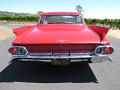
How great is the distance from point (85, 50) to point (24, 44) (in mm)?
1365

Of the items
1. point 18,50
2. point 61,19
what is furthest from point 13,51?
point 61,19

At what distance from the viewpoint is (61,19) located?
326 inches

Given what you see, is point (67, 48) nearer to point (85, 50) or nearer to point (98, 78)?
point (85, 50)

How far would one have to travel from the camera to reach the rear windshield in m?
8.23

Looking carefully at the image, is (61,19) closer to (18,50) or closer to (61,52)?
(61,52)

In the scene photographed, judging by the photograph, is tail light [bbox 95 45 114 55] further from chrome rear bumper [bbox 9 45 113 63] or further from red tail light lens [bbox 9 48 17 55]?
red tail light lens [bbox 9 48 17 55]

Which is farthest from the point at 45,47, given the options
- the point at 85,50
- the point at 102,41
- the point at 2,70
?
the point at 2,70

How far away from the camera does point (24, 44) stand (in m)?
5.73

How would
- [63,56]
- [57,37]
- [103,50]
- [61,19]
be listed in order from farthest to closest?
[61,19], [57,37], [103,50], [63,56]

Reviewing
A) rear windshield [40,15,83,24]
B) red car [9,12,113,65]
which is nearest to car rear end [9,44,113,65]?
red car [9,12,113,65]

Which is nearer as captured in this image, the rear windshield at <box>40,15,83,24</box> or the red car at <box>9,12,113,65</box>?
the red car at <box>9,12,113,65</box>

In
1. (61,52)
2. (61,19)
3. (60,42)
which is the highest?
(61,19)

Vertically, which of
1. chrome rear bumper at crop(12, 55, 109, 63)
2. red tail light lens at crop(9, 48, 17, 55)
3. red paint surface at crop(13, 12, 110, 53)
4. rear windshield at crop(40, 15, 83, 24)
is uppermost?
rear windshield at crop(40, 15, 83, 24)

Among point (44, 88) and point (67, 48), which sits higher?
point (67, 48)
